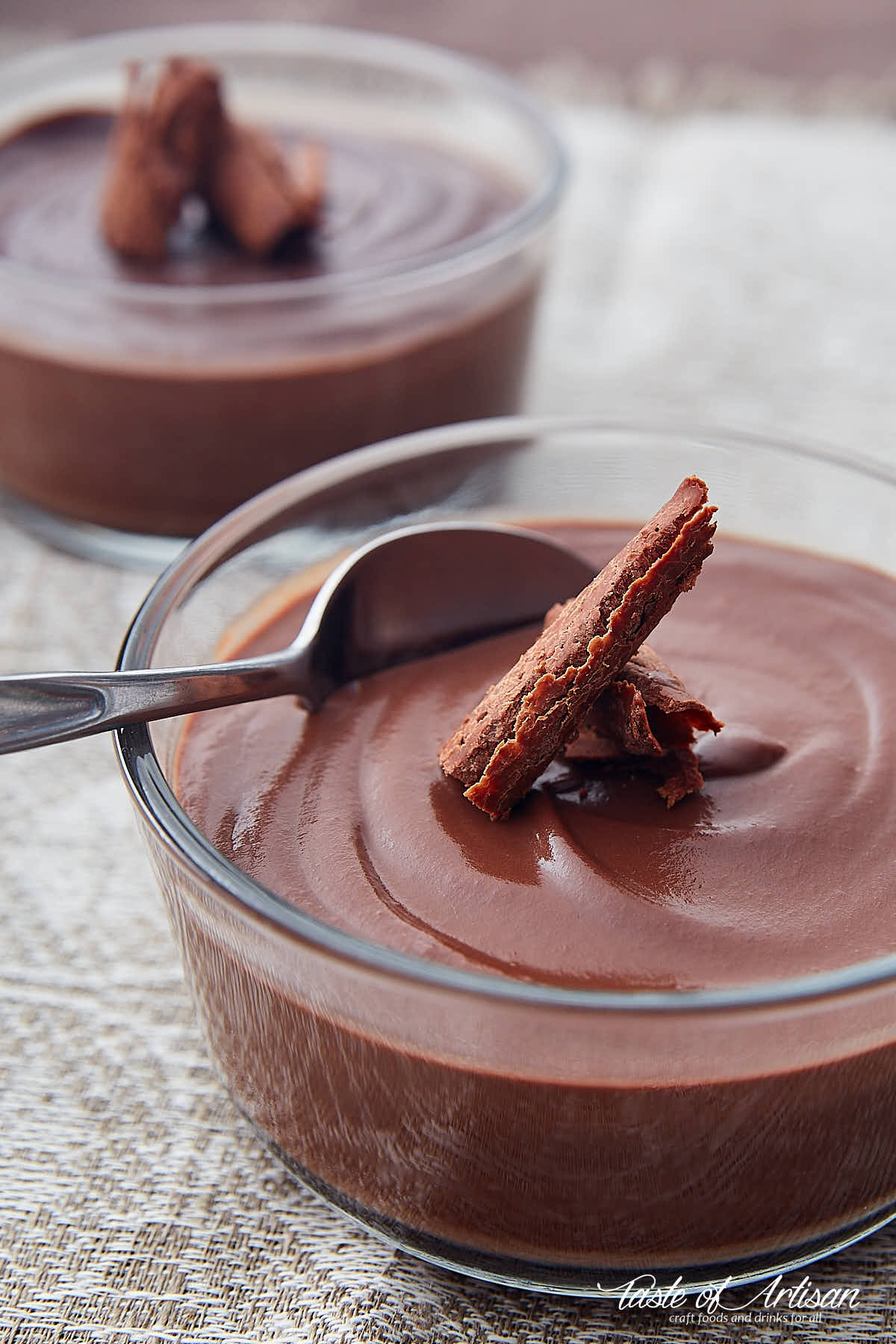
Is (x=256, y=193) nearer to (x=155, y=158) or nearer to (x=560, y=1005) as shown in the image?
(x=155, y=158)

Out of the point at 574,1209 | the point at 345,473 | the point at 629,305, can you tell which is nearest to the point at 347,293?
the point at 345,473

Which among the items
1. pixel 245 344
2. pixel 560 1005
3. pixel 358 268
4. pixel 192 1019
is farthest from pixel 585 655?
pixel 358 268

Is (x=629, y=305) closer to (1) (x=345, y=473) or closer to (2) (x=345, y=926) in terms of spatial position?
(1) (x=345, y=473)

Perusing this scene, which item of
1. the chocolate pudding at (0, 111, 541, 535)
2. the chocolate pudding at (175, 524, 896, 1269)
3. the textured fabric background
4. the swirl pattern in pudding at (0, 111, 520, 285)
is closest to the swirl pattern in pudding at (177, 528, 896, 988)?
the chocolate pudding at (175, 524, 896, 1269)

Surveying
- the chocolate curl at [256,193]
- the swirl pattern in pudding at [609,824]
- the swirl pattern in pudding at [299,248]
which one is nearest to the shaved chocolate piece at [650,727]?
the swirl pattern in pudding at [609,824]

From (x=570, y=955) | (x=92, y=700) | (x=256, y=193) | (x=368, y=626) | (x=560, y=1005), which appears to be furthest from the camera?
(x=256, y=193)

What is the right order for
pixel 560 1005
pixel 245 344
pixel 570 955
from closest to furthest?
pixel 560 1005 → pixel 570 955 → pixel 245 344
